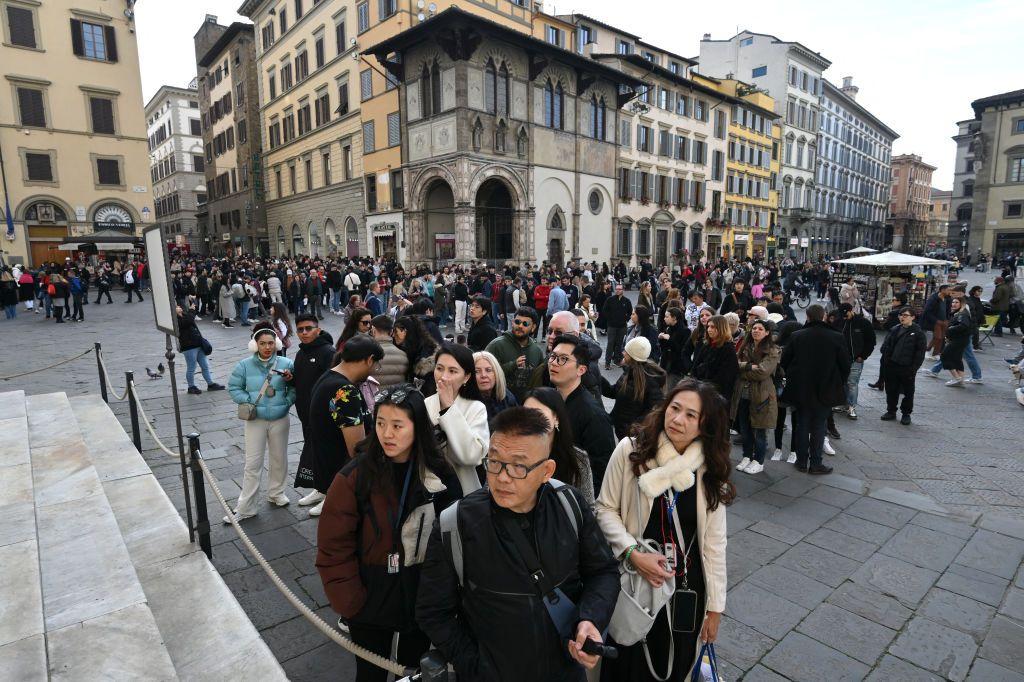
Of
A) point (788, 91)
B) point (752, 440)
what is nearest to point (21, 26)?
point (752, 440)

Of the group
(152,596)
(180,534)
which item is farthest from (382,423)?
(180,534)

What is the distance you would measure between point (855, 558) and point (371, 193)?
1088 inches

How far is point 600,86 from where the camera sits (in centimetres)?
2873

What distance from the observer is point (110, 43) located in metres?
A: 28.8

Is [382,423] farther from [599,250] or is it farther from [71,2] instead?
[71,2]

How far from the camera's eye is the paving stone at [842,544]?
420 cm

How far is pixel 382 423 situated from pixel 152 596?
2.38m

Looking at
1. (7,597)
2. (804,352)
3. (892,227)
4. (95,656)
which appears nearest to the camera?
(95,656)

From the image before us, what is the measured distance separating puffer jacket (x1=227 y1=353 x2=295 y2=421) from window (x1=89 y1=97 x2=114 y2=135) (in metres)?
32.6

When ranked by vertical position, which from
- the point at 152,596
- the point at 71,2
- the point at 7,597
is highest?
the point at 71,2

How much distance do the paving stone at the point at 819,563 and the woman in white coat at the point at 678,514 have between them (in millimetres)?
1928

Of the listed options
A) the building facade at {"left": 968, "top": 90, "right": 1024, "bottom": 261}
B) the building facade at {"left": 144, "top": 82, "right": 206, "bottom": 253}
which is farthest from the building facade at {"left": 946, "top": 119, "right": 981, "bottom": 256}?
the building facade at {"left": 144, "top": 82, "right": 206, "bottom": 253}

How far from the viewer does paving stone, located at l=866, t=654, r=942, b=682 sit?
2963 millimetres

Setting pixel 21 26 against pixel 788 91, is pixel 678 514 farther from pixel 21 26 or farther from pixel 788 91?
pixel 788 91
